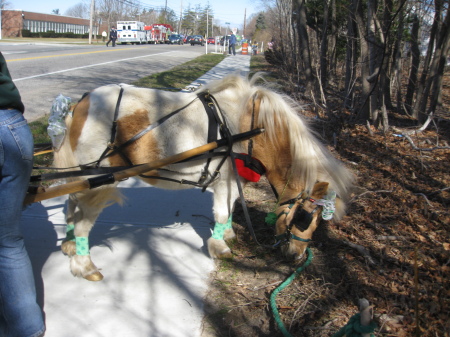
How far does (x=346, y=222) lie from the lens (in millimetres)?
4332

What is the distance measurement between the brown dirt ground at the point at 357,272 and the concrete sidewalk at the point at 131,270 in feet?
0.78

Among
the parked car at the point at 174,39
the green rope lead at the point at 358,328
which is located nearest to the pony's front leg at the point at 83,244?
the green rope lead at the point at 358,328

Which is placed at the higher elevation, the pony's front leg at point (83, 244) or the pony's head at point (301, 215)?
the pony's head at point (301, 215)

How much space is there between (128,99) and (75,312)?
1.69m

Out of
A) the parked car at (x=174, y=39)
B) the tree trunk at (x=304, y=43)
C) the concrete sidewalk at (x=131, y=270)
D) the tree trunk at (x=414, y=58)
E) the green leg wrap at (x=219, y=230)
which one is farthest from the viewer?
the parked car at (x=174, y=39)

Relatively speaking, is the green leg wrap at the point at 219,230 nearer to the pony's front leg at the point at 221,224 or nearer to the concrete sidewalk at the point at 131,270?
the pony's front leg at the point at 221,224

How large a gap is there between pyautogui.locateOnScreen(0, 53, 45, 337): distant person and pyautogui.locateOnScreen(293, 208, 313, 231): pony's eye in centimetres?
194

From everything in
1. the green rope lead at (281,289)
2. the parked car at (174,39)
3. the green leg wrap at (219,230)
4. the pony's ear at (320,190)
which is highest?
the parked car at (174,39)

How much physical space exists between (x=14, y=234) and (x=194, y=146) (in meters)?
1.43

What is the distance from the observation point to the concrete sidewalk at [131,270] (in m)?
2.74

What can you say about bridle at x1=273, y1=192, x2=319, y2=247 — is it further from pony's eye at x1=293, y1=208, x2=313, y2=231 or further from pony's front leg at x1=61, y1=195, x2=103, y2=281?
pony's front leg at x1=61, y1=195, x2=103, y2=281

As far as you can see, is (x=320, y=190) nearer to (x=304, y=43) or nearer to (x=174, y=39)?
(x=304, y=43)

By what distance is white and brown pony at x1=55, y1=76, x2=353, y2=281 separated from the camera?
3.01 m

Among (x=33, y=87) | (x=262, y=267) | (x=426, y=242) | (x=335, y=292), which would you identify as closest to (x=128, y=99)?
(x=262, y=267)
